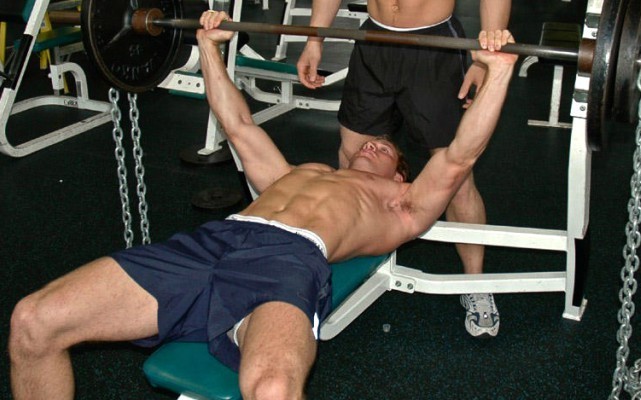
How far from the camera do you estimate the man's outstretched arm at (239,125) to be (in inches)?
89.3

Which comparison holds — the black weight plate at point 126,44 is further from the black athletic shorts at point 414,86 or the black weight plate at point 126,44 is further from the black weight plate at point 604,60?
the black weight plate at point 604,60

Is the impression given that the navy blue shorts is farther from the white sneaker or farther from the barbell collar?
the white sneaker

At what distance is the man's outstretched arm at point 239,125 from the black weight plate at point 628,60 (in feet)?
3.33

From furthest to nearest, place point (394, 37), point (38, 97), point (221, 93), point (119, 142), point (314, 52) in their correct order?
point (38, 97) → point (314, 52) → point (221, 93) → point (119, 142) → point (394, 37)

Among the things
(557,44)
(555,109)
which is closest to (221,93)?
(557,44)

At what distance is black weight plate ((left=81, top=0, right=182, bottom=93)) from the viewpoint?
2078 mm

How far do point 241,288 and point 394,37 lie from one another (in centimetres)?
73

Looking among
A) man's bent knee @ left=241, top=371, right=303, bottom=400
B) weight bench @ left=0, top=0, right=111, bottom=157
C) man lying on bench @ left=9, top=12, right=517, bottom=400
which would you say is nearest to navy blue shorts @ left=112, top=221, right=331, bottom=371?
man lying on bench @ left=9, top=12, right=517, bottom=400

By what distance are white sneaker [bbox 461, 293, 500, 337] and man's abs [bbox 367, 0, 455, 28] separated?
887mm

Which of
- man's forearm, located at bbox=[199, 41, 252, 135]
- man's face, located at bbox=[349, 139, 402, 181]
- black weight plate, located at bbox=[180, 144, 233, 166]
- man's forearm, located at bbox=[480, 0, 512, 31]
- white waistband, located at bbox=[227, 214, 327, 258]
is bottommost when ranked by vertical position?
black weight plate, located at bbox=[180, 144, 233, 166]

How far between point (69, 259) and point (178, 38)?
971mm

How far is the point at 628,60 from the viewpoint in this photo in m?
1.61

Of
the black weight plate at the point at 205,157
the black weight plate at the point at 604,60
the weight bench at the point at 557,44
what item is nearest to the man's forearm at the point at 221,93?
the black weight plate at the point at 604,60

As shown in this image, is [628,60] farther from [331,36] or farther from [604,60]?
[331,36]
